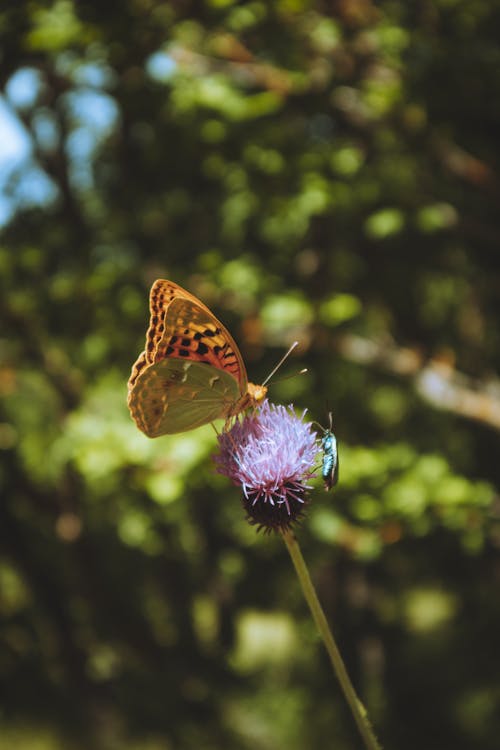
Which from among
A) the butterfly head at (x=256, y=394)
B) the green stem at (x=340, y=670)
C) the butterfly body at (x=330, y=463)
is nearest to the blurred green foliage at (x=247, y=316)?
the butterfly head at (x=256, y=394)

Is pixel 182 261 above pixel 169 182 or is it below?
below

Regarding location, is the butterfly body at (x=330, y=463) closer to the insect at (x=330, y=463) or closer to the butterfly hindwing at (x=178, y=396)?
the insect at (x=330, y=463)

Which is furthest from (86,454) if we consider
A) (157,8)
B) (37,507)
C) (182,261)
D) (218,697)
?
(218,697)

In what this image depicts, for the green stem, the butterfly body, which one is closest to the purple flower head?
the butterfly body

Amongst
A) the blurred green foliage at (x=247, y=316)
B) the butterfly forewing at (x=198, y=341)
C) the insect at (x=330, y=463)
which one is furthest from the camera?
the blurred green foliage at (x=247, y=316)

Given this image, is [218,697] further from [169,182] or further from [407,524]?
[169,182]
